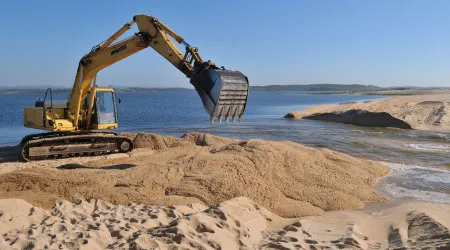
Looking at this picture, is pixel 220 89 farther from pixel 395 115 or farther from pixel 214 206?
pixel 395 115

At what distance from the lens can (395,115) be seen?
31266mm

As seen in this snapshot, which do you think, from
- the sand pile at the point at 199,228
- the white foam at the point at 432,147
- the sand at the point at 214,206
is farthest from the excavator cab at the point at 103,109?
the white foam at the point at 432,147

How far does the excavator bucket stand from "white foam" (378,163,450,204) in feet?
15.6

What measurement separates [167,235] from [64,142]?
8261mm

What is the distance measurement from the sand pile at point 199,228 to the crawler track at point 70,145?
540 centimetres

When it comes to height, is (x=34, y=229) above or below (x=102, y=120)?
below

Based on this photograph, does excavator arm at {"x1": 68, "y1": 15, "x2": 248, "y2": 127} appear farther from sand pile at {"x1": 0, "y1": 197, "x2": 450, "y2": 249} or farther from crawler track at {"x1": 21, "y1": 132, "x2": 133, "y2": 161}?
sand pile at {"x1": 0, "y1": 197, "x2": 450, "y2": 249}

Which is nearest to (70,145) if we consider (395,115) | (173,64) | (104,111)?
(104,111)

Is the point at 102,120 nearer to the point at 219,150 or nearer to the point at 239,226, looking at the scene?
the point at 219,150

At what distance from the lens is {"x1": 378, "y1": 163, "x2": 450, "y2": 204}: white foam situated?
10945 millimetres

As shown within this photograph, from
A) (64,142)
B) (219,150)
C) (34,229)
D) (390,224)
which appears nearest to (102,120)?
(64,142)

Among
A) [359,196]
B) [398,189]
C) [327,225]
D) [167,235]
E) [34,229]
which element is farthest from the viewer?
[398,189]

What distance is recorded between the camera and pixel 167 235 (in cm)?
589

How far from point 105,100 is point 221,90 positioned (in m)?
5.66
